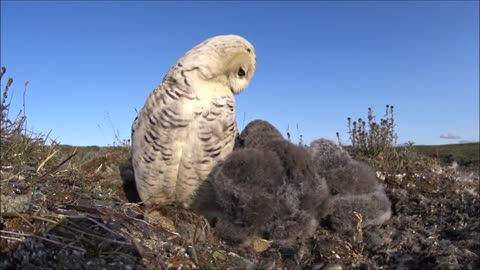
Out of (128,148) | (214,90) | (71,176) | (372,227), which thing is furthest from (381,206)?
(128,148)

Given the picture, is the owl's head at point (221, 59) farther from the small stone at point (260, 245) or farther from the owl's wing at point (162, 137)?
the small stone at point (260, 245)

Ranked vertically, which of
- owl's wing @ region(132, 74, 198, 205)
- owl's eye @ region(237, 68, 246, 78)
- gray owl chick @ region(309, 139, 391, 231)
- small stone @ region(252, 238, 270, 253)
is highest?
owl's eye @ region(237, 68, 246, 78)

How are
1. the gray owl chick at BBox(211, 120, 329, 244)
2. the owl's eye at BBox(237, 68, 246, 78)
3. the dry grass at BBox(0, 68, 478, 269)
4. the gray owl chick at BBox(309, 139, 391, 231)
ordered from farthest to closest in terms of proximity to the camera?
the gray owl chick at BBox(309, 139, 391, 231) < the owl's eye at BBox(237, 68, 246, 78) < the gray owl chick at BBox(211, 120, 329, 244) < the dry grass at BBox(0, 68, 478, 269)

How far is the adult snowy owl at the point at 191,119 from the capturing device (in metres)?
3.50

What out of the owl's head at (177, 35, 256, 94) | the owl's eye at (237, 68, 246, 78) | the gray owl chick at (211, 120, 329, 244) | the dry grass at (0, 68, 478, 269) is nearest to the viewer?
the dry grass at (0, 68, 478, 269)

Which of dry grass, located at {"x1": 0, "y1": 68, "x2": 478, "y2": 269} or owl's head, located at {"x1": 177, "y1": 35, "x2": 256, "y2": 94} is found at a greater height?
owl's head, located at {"x1": 177, "y1": 35, "x2": 256, "y2": 94}

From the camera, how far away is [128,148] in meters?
7.73

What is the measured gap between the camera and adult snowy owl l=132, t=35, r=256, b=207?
3.50m

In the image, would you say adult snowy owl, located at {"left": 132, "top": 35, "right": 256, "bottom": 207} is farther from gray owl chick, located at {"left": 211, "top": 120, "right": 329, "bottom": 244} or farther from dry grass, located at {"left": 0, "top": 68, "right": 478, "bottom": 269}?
dry grass, located at {"left": 0, "top": 68, "right": 478, "bottom": 269}

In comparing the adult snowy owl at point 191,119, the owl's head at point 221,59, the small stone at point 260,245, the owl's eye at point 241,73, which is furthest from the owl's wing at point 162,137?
the small stone at point 260,245

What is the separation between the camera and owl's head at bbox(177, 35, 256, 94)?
356 centimetres

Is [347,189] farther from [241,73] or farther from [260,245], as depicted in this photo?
[241,73]

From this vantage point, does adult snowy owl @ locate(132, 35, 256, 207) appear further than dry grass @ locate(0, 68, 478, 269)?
Yes

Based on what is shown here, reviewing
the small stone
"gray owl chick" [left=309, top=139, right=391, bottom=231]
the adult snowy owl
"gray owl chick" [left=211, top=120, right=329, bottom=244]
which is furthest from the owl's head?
the small stone
